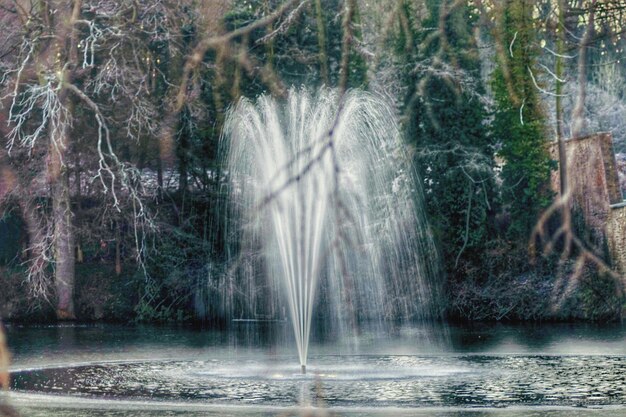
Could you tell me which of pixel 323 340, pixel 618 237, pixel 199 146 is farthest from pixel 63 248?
pixel 618 237

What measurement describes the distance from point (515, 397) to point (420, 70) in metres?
18.1

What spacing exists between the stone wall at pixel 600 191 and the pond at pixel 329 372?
313 cm

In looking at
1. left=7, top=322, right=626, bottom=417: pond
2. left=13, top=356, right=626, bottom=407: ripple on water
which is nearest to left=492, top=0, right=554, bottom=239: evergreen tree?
left=7, top=322, right=626, bottom=417: pond

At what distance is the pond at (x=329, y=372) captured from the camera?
12.5 meters

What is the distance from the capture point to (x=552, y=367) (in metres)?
16.9

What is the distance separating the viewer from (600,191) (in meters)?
29.0

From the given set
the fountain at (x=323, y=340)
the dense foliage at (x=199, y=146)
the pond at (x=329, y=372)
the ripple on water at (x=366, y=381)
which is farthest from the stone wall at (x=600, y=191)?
the ripple on water at (x=366, y=381)

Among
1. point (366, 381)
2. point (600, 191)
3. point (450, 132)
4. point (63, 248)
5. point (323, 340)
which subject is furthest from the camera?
point (450, 132)

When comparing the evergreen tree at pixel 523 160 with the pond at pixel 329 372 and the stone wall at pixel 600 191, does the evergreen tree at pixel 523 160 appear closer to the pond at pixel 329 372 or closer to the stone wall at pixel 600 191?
the stone wall at pixel 600 191

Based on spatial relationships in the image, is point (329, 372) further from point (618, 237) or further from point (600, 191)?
point (600, 191)

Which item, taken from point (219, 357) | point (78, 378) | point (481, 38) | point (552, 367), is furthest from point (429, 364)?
point (481, 38)

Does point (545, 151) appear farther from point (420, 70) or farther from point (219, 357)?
point (219, 357)

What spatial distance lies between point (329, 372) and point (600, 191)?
576 inches

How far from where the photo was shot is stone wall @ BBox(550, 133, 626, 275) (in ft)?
93.4
